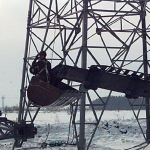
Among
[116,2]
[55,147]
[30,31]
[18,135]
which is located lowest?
[55,147]

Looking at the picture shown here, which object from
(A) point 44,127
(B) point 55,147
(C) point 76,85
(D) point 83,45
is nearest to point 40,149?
(B) point 55,147

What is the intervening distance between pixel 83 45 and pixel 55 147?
634 centimetres

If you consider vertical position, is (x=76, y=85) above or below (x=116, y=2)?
below

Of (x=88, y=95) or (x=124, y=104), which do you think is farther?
(x=124, y=104)

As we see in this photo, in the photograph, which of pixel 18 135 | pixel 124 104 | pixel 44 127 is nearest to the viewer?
pixel 18 135

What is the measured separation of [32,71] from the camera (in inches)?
471

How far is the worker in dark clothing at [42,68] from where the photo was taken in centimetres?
1174

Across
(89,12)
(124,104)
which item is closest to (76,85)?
(89,12)

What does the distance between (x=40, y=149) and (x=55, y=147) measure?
0.90m

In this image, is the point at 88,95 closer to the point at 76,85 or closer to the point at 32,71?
the point at 76,85

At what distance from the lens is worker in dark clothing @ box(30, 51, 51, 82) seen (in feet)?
38.5

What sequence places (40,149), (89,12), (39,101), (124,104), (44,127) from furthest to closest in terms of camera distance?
(124,104) < (44,127) < (40,149) < (89,12) < (39,101)

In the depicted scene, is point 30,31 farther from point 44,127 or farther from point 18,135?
point 44,127

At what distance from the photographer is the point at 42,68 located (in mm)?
11812
